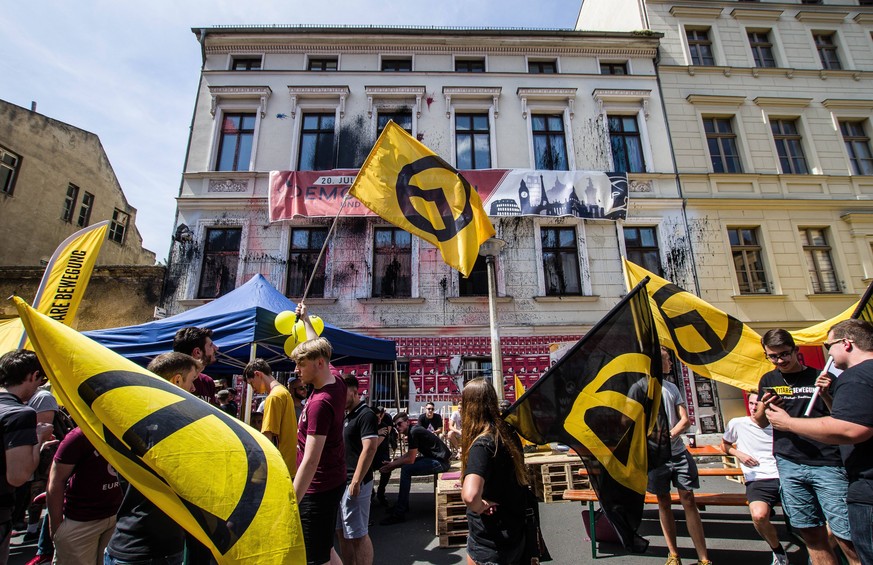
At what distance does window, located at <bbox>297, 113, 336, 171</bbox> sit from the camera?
13781mm

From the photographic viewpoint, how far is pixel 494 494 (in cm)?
239

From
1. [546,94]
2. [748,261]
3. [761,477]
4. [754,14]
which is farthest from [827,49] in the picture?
[761,477]

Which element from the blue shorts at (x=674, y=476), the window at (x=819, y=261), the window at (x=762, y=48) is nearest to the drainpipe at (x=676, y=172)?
the window at (x=819, y=261)

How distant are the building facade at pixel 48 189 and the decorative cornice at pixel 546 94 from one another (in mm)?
19153

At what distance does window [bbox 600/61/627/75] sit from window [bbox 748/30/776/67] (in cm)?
488

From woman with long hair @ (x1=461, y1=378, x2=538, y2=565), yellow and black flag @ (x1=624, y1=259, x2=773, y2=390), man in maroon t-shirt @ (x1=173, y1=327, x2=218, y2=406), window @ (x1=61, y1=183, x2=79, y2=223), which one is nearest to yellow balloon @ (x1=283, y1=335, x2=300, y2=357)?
man in maroon t-shirt @ (x1=173, y1=327, x2=218, y2=406)

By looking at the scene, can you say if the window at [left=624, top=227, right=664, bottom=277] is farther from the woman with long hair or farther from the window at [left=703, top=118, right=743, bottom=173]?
the woman with long hair

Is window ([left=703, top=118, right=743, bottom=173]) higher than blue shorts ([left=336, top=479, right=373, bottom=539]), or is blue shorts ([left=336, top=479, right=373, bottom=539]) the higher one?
window ([left=703, top=118, right=743, bottom=173])

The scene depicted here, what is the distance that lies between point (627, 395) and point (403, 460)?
450 cm

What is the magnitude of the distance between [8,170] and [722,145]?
27.1 meters

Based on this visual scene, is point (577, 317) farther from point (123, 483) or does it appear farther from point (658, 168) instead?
point (123, 483)

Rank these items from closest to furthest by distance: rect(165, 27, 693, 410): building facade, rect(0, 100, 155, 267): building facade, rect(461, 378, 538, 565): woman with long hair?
rect(461, 378, 538, 565): woman with long hair, rect(165, 27, 693, 410): building facade, rect(0, 100, 155, 267): building facade

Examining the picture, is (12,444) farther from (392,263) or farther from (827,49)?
(827,49)

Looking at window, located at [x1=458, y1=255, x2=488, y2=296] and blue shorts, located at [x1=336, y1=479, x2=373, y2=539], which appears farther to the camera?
window, located at [x1=458, y1=255, x2=488, y2=296]
